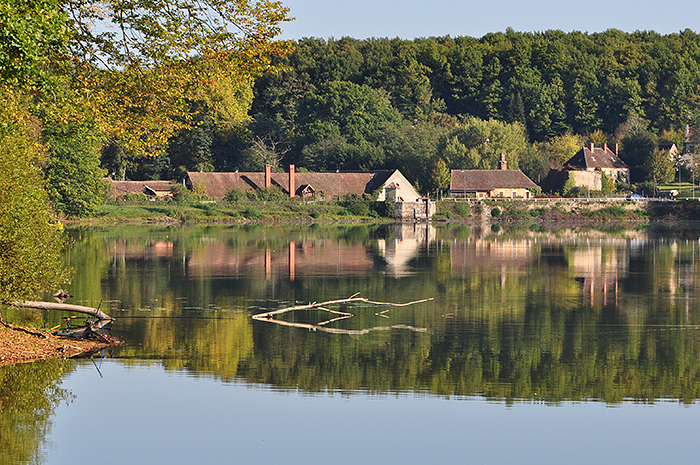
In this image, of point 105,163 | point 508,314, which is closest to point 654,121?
point 105,163

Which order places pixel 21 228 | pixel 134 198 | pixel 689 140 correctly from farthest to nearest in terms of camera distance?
pixel 689 140 < pixel 134 198 < pixel 21 228

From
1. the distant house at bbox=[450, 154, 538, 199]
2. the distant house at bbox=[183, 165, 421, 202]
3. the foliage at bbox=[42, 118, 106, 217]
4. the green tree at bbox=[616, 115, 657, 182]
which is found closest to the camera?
the foliage at bbox=[42, 118, 106, 217]

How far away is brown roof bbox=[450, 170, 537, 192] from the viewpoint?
295 ft

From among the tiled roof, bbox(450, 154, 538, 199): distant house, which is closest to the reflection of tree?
bbox(450, 154, 538, 199): distant house

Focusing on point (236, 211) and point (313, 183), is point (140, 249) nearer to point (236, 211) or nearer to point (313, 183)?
point (236, 211)

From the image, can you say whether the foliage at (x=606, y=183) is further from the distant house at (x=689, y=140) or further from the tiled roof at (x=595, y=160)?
the distant house at (x=689, y=140)

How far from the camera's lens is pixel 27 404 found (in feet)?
41.8

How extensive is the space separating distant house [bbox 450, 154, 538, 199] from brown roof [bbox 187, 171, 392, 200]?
792cm

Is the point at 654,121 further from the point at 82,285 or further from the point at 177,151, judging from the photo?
the point at 82,285

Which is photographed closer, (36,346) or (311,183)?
(36,346)

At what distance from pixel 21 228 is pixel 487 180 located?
250 feet

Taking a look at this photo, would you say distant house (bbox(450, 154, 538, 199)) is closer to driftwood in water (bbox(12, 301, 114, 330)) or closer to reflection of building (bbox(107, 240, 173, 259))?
reflection of building (bbox(107, 240, 173, 259))

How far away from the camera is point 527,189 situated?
90.3 m

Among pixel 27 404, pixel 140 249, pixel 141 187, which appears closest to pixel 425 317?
pixel 27 404
